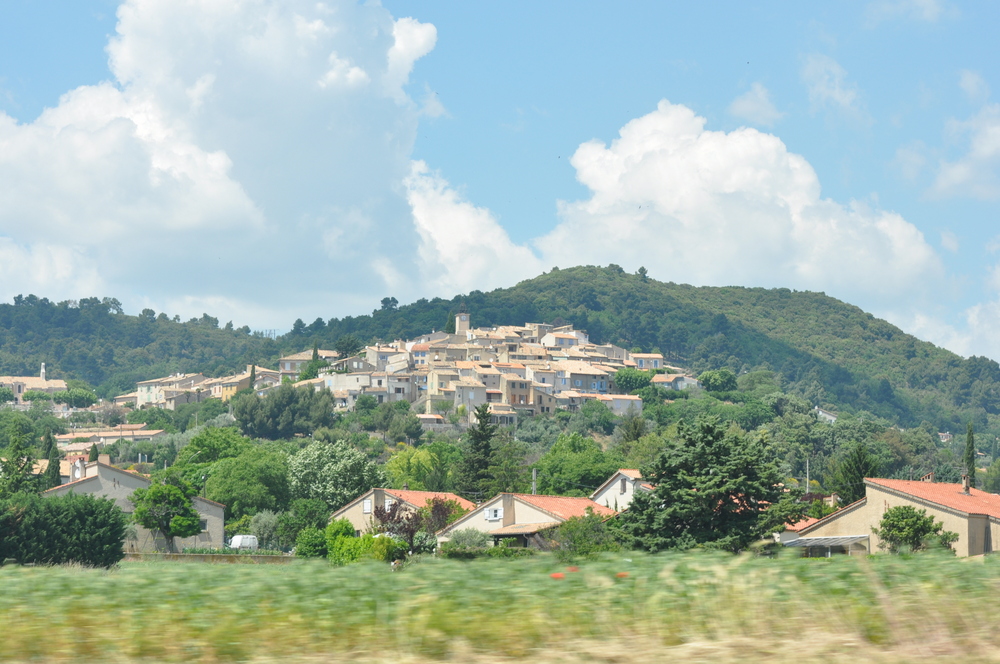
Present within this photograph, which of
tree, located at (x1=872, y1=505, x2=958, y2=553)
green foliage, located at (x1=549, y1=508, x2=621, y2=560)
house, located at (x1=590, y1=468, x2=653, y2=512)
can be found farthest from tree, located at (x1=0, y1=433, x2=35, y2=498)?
tree, located at (x1=872, y1=505, x2=958, y2=553)

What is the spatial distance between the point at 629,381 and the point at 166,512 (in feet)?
297

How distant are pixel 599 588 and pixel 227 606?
9.49ft

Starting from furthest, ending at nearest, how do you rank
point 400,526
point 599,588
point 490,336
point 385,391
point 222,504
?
point 490,336
point 385,391
point 222,504
point 400,526
point 599,588

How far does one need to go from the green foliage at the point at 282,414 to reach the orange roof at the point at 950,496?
255 feet

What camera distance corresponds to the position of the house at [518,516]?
4116cm

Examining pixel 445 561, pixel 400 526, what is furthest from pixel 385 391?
pixel 445 561

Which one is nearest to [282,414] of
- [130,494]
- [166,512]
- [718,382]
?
[130,494]

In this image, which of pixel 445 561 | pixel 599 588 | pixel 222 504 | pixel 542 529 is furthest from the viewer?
pixel 222 504

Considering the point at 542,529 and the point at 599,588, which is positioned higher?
the point at 599,588

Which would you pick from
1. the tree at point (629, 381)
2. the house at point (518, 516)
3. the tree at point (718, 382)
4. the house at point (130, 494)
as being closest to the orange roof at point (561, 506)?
the house at point (518, 516)

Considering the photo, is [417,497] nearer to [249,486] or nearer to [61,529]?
[249,486]

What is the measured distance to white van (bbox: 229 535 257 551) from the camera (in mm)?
51281

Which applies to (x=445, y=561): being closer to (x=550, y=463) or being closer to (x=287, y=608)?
(x=287, y=608)

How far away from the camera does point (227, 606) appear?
314 inches
